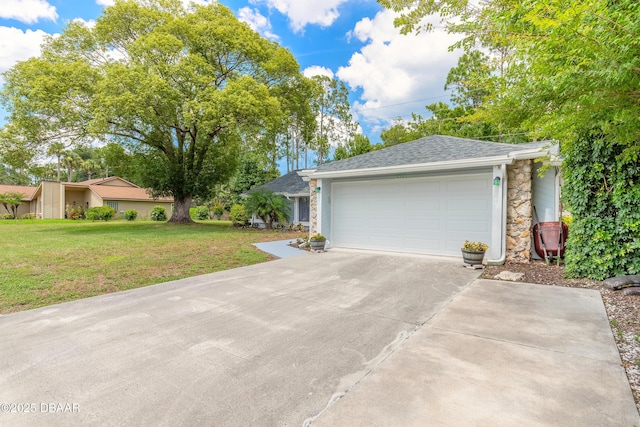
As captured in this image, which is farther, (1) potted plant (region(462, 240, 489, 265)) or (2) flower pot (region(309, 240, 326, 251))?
(2) flower pot (region(309, 240, 326, 251))

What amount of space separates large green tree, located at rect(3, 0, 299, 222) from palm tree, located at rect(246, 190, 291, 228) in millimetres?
3721

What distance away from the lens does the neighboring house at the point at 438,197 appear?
23.9 ft

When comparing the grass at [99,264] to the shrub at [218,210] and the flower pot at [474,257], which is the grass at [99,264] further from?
the shrub at [218,210]

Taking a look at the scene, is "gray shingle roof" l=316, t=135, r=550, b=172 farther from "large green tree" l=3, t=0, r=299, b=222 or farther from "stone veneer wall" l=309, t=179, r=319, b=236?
"large green tree" l=3, t=0, r=299, b=222

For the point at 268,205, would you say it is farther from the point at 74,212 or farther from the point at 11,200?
the point at 11,200

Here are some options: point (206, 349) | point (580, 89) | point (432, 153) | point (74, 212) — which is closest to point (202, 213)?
point (74, 212)

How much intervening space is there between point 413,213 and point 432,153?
1.80m

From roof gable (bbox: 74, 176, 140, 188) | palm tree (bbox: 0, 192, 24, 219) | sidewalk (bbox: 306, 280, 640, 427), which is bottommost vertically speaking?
sidewalk (bbox: 306, 280, 640, 427)

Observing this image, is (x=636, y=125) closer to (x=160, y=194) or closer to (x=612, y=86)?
(x=612, y=86)

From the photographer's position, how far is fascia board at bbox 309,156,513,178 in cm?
712

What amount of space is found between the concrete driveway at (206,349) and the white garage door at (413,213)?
247 centimetres

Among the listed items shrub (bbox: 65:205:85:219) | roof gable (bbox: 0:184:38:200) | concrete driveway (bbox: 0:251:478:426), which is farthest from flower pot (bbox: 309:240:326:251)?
roof gable (bbox: 0:184:38:200)

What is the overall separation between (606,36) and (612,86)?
474 millimetres

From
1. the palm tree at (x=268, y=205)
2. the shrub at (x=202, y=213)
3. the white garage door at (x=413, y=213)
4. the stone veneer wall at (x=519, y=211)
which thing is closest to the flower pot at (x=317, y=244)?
the white garage door at (x=413, y=213)
